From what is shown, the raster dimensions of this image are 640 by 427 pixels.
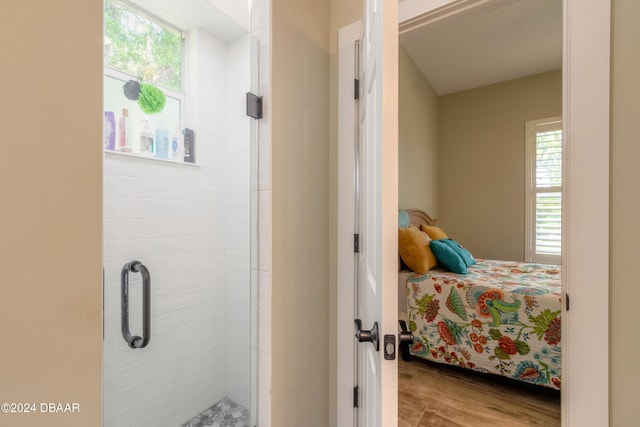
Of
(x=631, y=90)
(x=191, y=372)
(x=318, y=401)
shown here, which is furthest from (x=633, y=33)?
(x=191, y=372)

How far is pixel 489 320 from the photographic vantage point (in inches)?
80.7

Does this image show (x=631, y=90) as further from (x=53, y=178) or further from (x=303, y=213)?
(x=53, y=178)

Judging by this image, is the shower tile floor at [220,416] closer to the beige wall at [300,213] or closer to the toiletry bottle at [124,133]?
the beige wall at [300,213]

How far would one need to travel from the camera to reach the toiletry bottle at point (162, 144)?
4.93 feet

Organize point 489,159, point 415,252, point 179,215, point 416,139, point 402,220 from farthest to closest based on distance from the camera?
point 489,159 → point 416,139 → point 402,220 → point 415,252 → point 179,215

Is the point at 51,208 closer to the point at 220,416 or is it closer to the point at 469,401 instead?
the point at 220,416

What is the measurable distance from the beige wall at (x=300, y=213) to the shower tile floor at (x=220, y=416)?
461 millimetres

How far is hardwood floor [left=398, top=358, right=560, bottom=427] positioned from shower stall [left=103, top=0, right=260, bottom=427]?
1207mm

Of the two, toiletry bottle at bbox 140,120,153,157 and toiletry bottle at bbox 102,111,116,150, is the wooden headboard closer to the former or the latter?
toiletry bottle at bbox 140,120,153,157

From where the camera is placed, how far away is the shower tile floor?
147cm

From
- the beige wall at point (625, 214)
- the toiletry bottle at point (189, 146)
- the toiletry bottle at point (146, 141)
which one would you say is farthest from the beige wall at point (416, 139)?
the toiletry bottle at point (146, 141)

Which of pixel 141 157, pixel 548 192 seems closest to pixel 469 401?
→ pixel 141 157

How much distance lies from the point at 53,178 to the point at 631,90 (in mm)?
1440

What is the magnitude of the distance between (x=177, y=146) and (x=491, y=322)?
2478 millimetres
